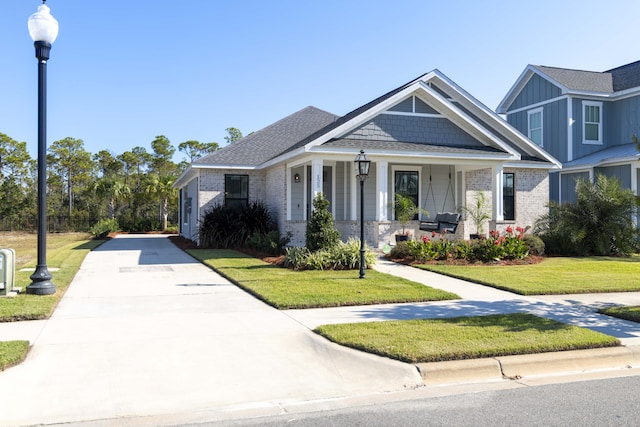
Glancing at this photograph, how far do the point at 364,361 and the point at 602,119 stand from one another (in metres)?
23.2

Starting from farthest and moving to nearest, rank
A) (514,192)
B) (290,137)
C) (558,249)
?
(290,137) < (514,192) < (558,249)

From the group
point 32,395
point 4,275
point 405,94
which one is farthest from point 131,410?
point 405,94

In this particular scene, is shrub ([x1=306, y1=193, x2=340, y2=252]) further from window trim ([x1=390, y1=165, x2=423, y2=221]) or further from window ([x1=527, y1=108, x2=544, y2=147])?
window ([x1=527, y1=108, x2=544, y2=147])

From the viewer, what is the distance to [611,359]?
20.3ft

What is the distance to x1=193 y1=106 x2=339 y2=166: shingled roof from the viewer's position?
21.4 meters

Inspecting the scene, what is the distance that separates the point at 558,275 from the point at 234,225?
1148 cm

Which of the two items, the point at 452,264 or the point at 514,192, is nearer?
the point at 452,264

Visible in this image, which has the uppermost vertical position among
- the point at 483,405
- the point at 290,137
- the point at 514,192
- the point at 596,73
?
the point at 596,73

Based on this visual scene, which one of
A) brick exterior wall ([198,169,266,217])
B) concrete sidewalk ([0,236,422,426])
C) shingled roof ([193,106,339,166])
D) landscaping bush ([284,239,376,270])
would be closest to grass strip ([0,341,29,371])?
concrete sidewalk ([0,236,422,426])

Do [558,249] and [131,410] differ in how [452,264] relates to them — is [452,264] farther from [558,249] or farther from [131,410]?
[131,410]

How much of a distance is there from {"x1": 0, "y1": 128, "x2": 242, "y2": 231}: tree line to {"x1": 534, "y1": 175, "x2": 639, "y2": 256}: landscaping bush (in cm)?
2506

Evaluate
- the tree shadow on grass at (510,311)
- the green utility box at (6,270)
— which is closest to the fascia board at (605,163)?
the tree shadow on grass at (510,311)

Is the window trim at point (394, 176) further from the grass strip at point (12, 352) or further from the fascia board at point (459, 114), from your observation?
the grass strip at point (12, 352)

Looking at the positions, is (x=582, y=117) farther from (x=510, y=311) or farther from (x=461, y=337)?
(x=461, y=337)
